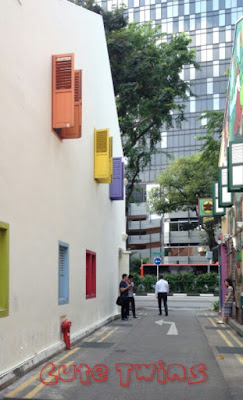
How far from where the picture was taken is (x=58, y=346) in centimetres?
955

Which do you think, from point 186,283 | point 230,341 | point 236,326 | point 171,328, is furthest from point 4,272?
point 186,283

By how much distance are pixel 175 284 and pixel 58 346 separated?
30093 mm

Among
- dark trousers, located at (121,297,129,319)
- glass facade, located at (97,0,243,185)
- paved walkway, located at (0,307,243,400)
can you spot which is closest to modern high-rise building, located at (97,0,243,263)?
glass facade, located at (97,0,243,185)

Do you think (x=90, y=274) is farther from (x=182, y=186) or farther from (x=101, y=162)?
(x=182, y=186)

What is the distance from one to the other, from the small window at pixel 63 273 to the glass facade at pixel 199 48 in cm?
6410

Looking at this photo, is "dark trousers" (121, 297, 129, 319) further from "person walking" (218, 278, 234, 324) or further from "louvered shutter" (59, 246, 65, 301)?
"louvered shutter" (59, 246, 65, 301)

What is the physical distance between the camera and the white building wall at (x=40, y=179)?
23.8 feet

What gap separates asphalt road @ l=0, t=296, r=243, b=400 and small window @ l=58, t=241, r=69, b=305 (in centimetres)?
110

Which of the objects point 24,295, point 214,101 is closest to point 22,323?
point 24,295

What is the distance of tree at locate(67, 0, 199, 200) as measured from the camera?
75.9 ft

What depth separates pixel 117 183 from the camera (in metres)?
17.2

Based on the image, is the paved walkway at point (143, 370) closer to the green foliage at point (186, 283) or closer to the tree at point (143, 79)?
the tree at point (143, 79)

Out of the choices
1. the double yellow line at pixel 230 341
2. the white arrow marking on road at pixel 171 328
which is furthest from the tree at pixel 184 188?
the double yellow line at pixel 230 341

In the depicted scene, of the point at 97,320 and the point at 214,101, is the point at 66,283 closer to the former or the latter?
the point at 97,320
